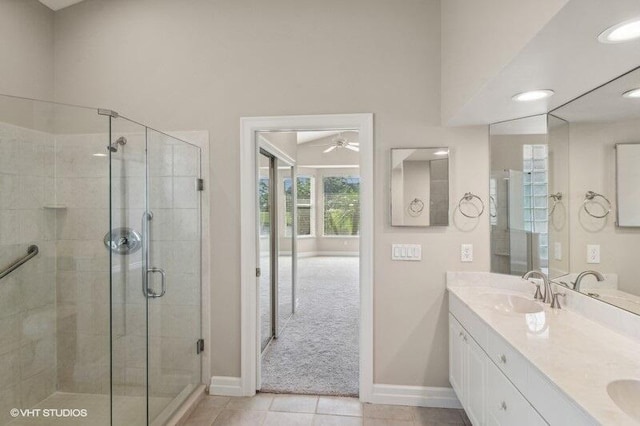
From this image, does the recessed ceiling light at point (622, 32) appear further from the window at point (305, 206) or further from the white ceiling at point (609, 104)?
the window at point (305, 206)

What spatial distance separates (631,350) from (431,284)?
1.23 meters

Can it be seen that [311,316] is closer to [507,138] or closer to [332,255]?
[507,138]

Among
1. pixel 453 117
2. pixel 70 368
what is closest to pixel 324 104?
pixel 453 117

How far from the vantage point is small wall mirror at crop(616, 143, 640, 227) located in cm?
157

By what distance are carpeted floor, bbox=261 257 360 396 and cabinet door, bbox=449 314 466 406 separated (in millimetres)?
764

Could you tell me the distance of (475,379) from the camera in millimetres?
1972

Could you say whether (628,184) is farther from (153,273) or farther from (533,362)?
(153,273)

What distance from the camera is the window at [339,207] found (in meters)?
A: 9.38

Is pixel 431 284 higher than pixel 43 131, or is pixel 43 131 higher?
pixel 43 131

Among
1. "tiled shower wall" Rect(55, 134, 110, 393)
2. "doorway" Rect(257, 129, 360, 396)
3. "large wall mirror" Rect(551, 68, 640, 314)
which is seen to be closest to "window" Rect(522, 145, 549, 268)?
"large wall mirror" Rect(551, 68, 640, 314)

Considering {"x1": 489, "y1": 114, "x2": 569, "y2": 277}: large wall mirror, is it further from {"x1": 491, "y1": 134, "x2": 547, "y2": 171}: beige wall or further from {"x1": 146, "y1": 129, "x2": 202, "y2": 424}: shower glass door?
{"x1": 146, "y1": 129, "x2": 202, "y2": 424}: shower glass door

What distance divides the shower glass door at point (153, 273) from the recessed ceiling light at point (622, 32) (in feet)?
8.12

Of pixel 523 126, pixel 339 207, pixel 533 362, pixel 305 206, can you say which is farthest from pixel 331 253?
pixel 533 362

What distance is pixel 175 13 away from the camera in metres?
2.73
